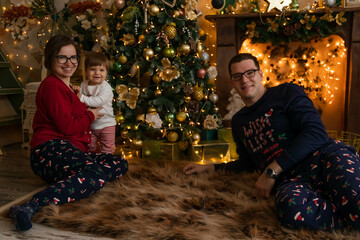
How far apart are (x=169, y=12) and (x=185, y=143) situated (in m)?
1.07

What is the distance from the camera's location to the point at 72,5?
3.62m

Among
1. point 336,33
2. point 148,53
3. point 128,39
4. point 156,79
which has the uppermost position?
point 336,33

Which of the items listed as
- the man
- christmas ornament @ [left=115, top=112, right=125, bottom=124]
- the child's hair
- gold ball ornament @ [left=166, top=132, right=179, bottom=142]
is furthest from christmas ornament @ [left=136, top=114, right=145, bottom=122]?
the man

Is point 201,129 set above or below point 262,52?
below

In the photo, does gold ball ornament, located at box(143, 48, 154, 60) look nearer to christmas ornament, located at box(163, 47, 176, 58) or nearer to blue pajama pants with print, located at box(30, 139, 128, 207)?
christmas ornament, located at box(163, 47, 176, 58)

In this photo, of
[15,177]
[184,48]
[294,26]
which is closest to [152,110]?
[184,48]

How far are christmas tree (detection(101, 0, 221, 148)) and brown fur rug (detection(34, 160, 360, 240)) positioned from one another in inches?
28.5

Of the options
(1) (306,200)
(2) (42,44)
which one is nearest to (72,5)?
(2) (42,44)

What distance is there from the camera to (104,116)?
107 inches

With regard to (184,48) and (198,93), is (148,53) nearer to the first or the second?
(184,48)

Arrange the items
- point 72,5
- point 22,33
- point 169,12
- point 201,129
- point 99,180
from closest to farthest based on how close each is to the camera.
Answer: point 99,180, point 169,12, point 201,129, point 72,5, point 22,33

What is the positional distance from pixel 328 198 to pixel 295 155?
0.24m

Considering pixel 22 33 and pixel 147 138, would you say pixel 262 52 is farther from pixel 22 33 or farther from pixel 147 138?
pixel 22 33

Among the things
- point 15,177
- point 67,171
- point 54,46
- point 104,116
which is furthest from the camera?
point 104,116
